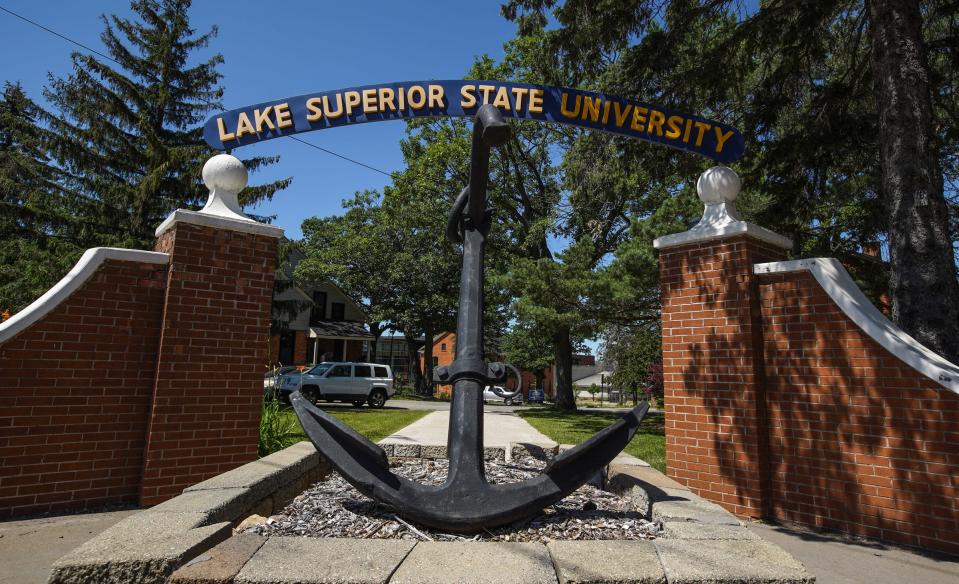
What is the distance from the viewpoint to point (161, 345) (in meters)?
3.93

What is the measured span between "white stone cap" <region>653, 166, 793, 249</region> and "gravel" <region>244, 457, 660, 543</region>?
7.41ft

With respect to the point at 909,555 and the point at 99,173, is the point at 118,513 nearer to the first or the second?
the point at 909,555

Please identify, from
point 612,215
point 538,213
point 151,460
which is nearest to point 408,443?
point 151,460

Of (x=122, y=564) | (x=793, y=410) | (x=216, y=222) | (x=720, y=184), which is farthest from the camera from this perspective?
(x=720, y=184)

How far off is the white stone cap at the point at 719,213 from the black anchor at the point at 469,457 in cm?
204

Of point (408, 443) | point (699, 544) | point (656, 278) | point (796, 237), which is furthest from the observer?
point (656, 278)

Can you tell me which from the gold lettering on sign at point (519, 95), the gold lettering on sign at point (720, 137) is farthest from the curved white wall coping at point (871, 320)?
the gold lettering on sign at point (519, 95)

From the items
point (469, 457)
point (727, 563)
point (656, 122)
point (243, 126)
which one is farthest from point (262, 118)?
point (727, 563)

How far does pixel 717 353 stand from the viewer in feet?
14.1

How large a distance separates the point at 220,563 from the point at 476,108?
4.74 meters

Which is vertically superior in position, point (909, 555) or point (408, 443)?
point (408, 443)

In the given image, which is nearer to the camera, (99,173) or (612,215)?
(99,173)

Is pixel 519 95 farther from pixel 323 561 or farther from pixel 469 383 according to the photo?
pixel 323 561

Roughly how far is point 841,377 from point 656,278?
5799 millimetres
